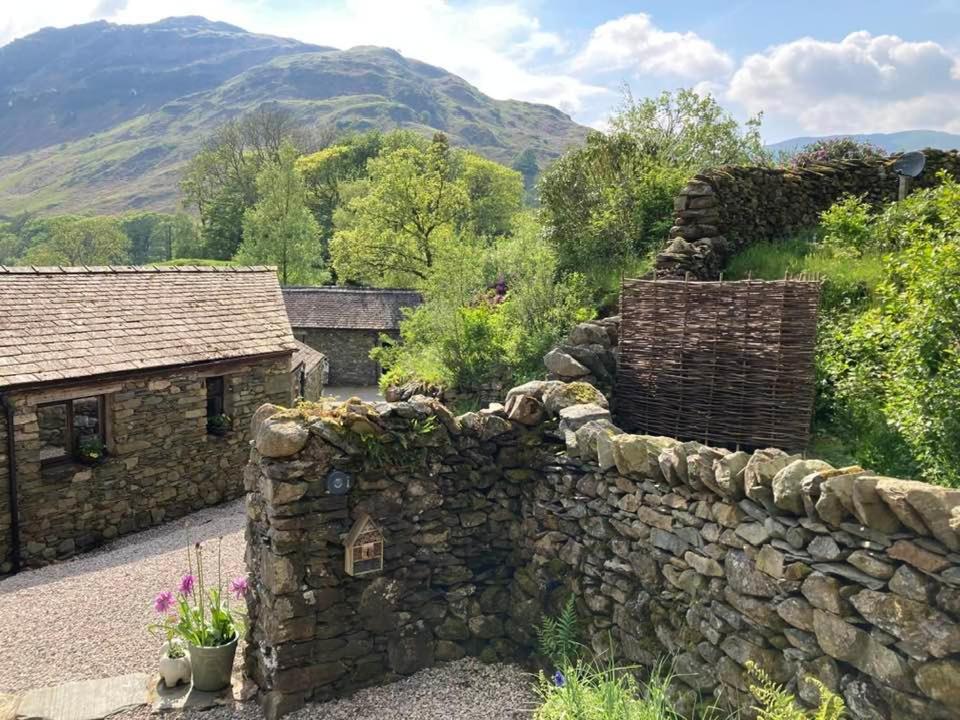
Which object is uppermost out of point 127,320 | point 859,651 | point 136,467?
point 127,320

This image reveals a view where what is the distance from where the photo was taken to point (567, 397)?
6.70 m

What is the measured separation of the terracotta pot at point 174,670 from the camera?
6.64 metres

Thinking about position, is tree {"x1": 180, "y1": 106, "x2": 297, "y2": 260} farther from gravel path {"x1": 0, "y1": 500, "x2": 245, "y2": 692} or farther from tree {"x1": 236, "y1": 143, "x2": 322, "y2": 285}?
gravel path {"x1": 0, "y1": 500, "x2": 245, "y2": 692}

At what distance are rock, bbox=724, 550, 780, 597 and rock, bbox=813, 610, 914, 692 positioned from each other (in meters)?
0.35

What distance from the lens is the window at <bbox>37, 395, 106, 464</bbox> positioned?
1195 cm

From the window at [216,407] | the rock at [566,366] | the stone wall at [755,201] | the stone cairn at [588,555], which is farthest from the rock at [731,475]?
the window at [216,407]

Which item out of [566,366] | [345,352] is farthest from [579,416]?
[345,352]

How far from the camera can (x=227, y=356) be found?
14.2m

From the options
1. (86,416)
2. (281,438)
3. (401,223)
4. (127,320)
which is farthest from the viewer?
(401,223)

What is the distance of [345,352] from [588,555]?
26047 millimetres

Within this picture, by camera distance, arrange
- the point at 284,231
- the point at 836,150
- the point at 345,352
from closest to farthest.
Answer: the point at 836,150 → the point at 345,352 → the point at 284,231

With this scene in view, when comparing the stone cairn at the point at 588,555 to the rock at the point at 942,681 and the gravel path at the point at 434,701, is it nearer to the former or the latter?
the rock at the point at 942,681

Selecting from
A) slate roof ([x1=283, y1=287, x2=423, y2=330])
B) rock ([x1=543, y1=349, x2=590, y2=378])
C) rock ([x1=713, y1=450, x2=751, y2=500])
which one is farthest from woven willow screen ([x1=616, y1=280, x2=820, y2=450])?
slate roof ([x1=283, y1=287, x2=423, y2=330])

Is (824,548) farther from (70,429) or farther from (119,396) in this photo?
(70,429)
